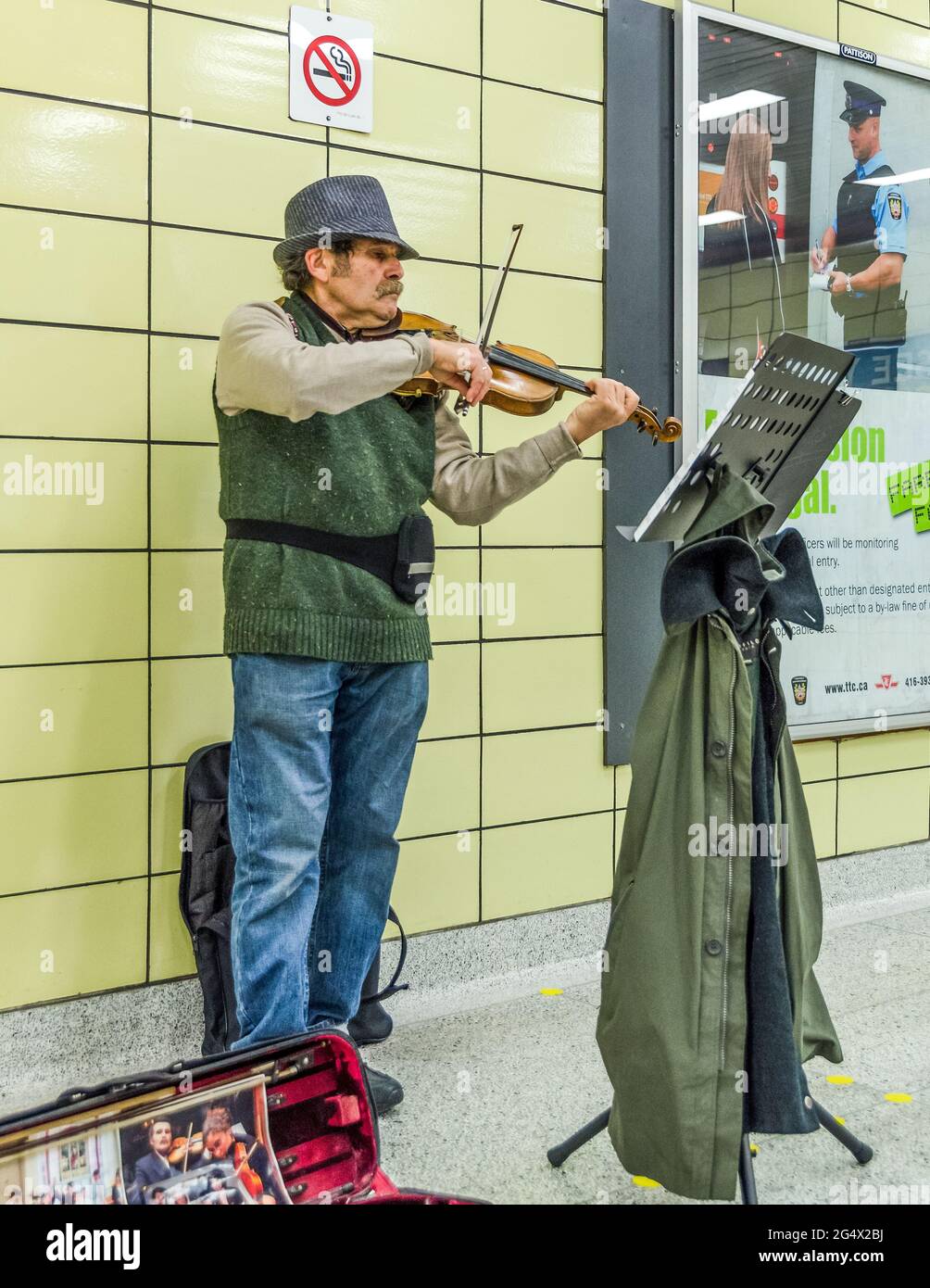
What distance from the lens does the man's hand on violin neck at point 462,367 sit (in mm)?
1779

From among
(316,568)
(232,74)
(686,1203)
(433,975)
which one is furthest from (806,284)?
(686,1203)

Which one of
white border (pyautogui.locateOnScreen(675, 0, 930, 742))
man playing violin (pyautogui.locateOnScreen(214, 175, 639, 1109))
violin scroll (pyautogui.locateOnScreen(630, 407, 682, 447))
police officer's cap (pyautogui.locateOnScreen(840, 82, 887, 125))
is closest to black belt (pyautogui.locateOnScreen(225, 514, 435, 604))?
man playing violin (pyautogui.locateOnScreen(214, 175, 639, 1109))

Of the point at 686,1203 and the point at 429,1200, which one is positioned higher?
the point at 429,1200

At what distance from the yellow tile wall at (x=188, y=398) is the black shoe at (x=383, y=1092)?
48 centimetres

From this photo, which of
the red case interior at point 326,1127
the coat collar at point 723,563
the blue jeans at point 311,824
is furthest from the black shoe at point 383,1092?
the coat collar at point 723,563

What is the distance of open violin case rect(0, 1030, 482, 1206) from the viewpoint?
1.32 meters

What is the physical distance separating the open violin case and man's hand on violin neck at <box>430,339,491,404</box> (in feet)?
3.21

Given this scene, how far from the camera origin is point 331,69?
225 centimetres

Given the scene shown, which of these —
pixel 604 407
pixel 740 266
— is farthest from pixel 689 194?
pixel 604 407

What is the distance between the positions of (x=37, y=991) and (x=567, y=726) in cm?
122

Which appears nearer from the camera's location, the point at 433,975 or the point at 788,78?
the point at 433,975

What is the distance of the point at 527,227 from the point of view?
2.51m

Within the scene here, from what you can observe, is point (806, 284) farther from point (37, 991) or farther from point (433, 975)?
point (37, 991)

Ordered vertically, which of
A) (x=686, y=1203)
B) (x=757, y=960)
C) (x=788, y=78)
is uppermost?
(x=788, y=78)
